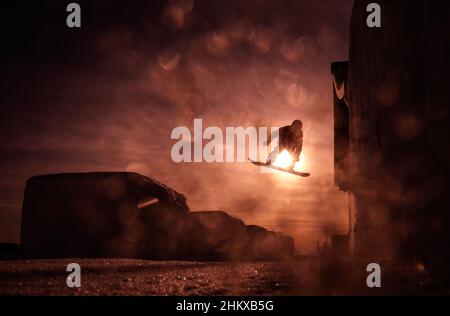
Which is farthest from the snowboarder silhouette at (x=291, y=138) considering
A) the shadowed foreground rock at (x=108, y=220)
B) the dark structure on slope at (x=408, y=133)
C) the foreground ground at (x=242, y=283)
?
the shadowed foreground rock at (x=108, y=220)

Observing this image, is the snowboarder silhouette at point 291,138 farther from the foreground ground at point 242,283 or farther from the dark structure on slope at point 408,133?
the foreground ground at point 242,283

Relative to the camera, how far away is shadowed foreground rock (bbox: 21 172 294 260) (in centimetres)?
2228

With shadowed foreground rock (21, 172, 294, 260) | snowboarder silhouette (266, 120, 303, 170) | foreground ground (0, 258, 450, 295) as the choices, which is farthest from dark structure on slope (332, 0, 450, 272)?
shadowed foreground rock (21, 172, 294, 260)

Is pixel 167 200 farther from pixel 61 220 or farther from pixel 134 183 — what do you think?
pixel 61 220

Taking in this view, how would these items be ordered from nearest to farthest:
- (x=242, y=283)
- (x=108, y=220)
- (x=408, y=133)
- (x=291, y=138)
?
(x=242, y=283) → (x=408, y=133) → (x=291, y=138) → (x=108, y=220)

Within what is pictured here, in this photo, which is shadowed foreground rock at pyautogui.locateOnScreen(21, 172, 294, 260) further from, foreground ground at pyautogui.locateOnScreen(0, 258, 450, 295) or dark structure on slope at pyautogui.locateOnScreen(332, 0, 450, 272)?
foreground ground at pyautogui.locateOnScreen(0, 258, 450, 295)

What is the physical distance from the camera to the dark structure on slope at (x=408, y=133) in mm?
3559

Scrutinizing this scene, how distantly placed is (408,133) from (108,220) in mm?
20873

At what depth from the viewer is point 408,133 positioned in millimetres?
4414

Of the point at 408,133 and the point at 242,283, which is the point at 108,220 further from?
the point at 408,133

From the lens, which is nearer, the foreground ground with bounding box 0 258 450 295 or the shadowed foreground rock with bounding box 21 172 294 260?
the foreground ground with bounding box 0 258 450 295

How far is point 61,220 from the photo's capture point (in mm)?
23078

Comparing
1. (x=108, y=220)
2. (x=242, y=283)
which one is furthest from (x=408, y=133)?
(x=108, y=220)

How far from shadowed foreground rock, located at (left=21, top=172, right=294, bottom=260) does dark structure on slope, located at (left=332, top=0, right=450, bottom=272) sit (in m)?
17.3
